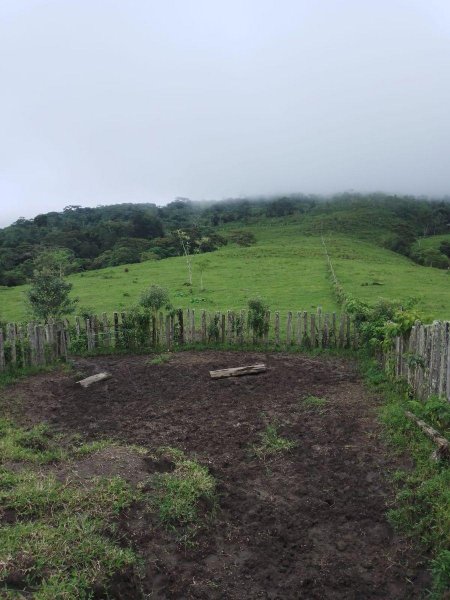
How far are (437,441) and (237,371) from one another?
645cm

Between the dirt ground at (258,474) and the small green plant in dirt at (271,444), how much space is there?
0.47 ft

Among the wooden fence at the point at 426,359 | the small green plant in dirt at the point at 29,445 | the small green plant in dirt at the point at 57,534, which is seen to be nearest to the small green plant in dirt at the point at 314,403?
the wooden fence at the point at 426,359

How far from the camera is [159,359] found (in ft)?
49.4

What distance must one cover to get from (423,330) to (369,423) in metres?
2.23

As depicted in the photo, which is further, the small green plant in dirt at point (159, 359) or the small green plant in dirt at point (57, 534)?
the small green plant in dirt at point (159, 359)

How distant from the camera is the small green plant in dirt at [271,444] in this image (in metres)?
8.59

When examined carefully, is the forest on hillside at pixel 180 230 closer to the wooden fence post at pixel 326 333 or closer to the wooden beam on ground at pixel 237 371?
the wooden fence post at pixel 326 333

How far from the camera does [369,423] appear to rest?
9.67 meters

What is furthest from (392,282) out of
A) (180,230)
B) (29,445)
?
(29,445)

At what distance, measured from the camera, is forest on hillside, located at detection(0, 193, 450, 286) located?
5225 centimetres

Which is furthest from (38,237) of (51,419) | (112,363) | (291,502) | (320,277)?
(291,502)

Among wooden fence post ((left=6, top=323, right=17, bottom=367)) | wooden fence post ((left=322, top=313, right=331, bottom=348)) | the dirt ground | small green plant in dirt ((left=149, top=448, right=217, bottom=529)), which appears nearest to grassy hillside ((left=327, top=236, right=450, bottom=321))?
wooden fence post ((left=322, top=313, right=331, bottom=348))

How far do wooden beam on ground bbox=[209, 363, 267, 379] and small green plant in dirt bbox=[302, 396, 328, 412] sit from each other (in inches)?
99.4

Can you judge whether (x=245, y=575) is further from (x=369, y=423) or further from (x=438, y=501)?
(x=369, y=423)
